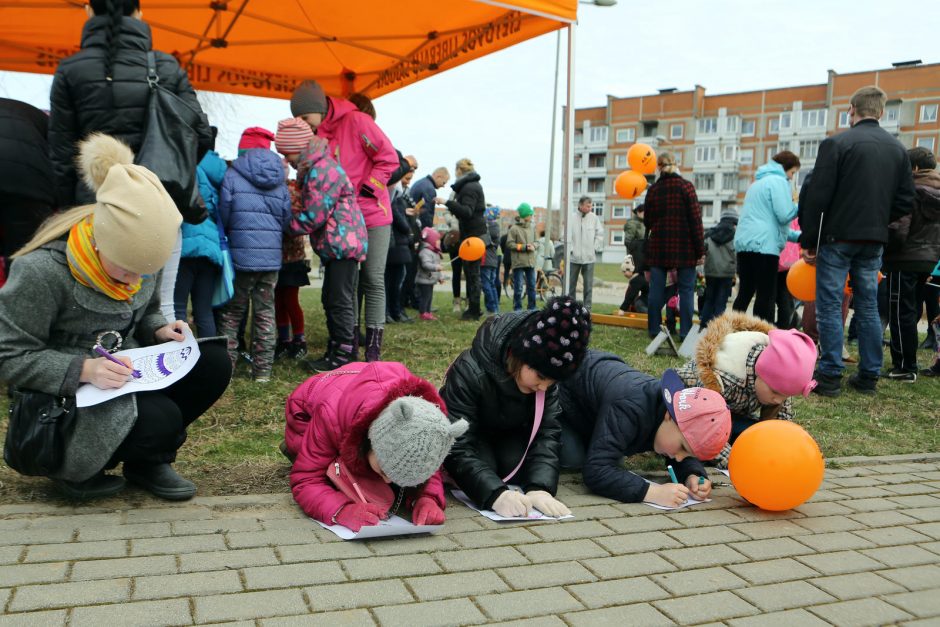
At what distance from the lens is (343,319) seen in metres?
5.18

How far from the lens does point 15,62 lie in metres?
6.94

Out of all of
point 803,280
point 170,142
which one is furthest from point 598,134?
point 170,142

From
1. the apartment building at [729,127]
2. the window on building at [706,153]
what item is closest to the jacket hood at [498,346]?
the apartment building at [729,127]

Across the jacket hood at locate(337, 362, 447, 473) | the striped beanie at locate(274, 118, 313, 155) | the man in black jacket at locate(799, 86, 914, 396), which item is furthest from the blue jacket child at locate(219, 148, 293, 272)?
the man in black jacket at locate(799, 86, 914, 396)

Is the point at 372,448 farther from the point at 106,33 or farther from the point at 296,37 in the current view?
the point at 296,37

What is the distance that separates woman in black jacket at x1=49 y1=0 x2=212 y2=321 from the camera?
3.62m

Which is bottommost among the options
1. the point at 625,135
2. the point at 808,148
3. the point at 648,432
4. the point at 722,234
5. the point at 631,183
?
the point at 648,432

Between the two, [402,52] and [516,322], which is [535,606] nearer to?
[516,322]

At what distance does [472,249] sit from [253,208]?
4.56 m

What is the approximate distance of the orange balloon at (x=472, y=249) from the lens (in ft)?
30.2

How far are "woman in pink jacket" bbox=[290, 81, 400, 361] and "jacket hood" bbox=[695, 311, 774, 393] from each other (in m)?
2.46

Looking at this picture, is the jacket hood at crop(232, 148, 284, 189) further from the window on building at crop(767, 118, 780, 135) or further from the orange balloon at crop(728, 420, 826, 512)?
the window on building at crop(767, 118, 780, 135)

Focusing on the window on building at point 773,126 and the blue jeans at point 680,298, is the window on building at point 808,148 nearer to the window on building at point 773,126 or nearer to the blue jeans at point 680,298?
the window on building at point 773,126

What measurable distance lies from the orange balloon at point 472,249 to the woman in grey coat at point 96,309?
258 inches
